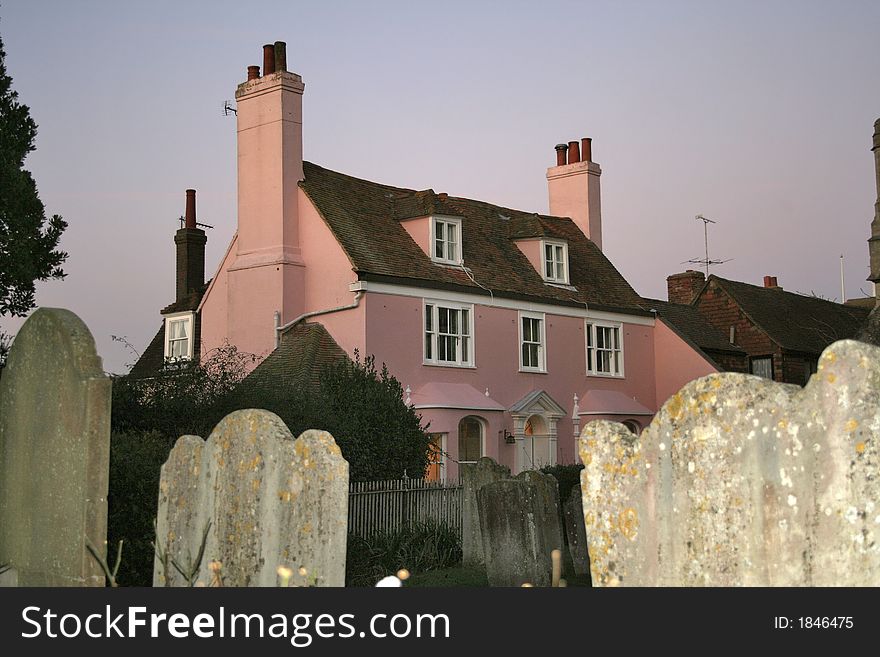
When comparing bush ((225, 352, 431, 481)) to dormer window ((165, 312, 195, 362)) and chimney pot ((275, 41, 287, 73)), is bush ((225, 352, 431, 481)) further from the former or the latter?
dormer window ((165, 312, 195, 362))

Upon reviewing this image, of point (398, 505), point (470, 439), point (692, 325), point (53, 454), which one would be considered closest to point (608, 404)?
point (470, 439)

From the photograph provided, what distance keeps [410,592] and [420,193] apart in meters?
28.3

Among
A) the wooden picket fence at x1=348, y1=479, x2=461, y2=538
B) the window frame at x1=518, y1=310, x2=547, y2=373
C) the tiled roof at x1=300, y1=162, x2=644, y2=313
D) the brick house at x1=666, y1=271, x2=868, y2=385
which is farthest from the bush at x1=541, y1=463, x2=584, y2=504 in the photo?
the brick house at x1=666, y1=271, x2=868, y2=385

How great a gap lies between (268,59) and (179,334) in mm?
9674

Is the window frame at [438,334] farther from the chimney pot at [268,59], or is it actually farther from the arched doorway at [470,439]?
the chimney pot at [268,59]

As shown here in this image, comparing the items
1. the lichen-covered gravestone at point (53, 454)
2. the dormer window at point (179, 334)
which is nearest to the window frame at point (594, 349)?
the dormer window at point (179, 334)

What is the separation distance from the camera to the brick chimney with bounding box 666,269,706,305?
147 ft

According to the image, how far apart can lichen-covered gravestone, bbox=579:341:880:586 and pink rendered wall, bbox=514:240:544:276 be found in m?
29.6

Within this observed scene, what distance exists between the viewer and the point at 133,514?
13.1 metres

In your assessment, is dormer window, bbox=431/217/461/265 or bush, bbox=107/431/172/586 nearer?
bush, bbox=107/431/172/586

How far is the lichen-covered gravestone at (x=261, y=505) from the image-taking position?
782 cm

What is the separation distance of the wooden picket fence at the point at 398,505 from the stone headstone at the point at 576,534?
2334 millimetres

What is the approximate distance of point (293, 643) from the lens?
5.89 m

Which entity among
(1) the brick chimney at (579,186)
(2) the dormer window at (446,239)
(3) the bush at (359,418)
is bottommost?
(3) the bush at (359,418)
